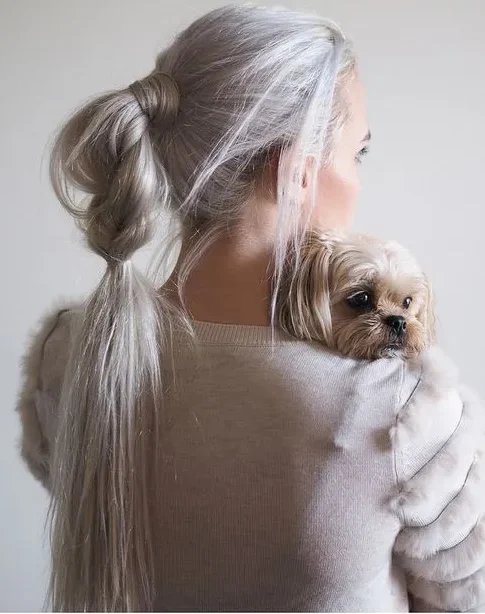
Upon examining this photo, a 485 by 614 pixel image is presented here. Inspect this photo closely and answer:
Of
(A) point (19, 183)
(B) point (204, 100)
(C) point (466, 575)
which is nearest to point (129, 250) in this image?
(B) point (204, 100)

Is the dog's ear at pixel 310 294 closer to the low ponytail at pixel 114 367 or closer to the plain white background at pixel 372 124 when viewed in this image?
the low ponytail at pixel 114 367

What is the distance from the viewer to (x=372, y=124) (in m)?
1.50

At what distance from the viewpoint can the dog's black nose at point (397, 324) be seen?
83cm

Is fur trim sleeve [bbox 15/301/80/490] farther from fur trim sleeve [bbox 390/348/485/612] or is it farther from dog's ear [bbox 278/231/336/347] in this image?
fur trim sleeve [bbox 390/348/485/612]

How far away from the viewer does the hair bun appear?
82 centimetres

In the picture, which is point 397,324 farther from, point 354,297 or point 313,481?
point 313,481

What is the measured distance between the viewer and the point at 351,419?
710 mm

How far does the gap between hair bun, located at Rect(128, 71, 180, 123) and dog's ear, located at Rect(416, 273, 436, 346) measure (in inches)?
15.2

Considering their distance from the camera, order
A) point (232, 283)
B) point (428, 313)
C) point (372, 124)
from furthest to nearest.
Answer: point (372, 124)
point (428, 313)
point (232, 283)

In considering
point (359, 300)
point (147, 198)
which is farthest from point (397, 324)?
point (147, 198)

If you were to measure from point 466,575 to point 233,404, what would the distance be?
32 cm

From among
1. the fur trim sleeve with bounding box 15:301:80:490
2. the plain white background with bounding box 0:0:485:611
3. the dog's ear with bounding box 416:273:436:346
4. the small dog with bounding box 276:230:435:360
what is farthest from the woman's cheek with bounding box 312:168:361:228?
the plain white background with bounding box 0:0:485:611

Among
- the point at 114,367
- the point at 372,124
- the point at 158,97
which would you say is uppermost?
the point at 158,97

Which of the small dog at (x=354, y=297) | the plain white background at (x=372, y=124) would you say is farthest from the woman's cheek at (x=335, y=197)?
the plain white background at (x=372, y=124)
